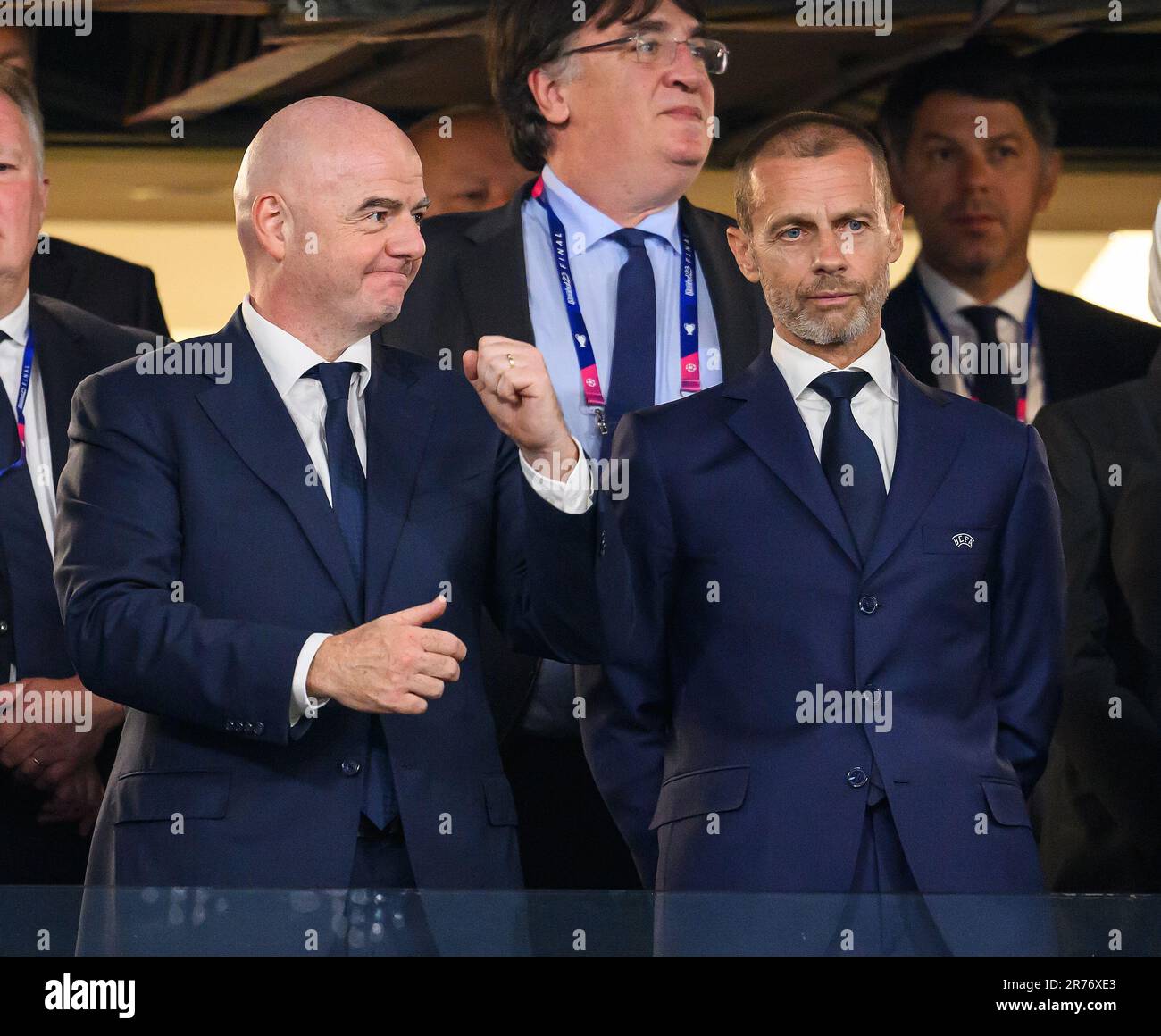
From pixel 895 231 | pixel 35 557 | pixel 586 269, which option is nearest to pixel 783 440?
pixel 895 231

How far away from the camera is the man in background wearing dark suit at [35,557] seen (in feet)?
12.5

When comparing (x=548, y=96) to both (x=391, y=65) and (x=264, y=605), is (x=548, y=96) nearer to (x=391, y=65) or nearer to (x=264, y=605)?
(x=391, y=65)

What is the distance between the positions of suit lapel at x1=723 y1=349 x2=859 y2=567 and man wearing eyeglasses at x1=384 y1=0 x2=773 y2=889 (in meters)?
0.39

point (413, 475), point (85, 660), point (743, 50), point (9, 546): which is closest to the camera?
point (85, 660)

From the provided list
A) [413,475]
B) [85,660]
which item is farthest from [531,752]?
[85,660]

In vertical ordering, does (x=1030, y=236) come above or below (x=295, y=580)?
above

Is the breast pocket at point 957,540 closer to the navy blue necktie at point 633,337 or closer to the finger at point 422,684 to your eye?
the navy blue necktie at point 633,337

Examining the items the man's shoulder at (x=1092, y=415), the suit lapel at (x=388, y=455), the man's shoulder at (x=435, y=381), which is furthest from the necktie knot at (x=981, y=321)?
the suit lapel at (x=388, y=455)

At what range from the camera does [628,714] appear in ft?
11.6

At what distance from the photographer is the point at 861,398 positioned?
11.7 ft

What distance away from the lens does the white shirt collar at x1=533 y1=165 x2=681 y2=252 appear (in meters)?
4.05

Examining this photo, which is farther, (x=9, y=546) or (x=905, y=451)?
(x=9, y=546)
